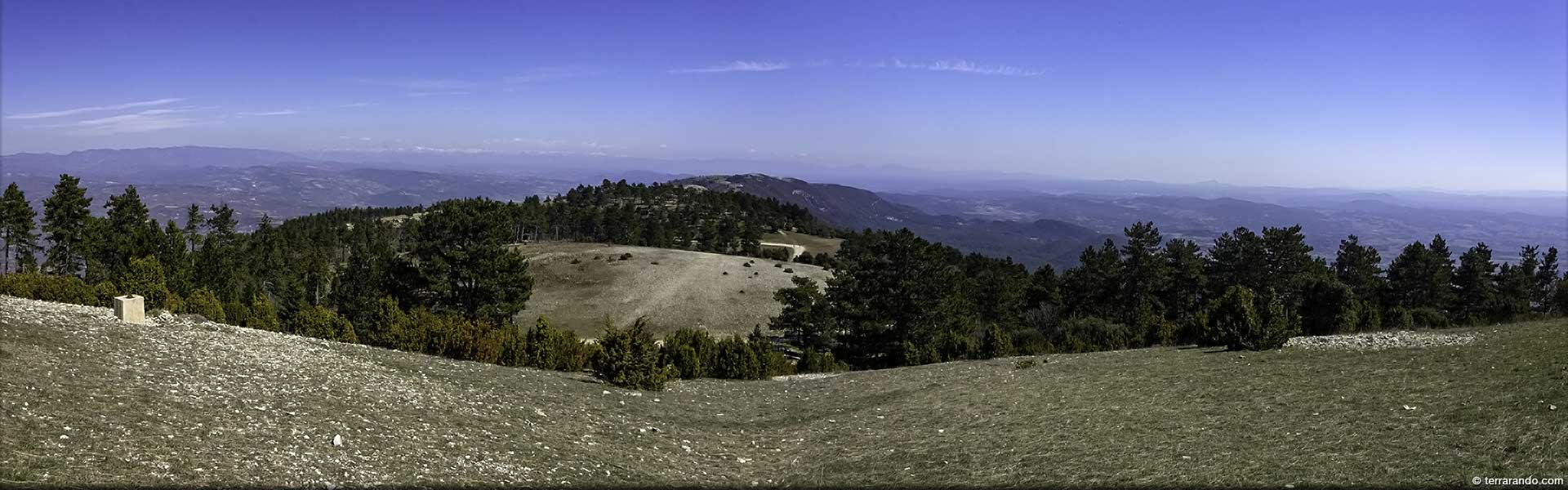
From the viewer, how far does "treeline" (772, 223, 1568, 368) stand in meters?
35.4

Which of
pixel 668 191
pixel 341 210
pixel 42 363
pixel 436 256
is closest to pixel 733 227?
pixel 668 191

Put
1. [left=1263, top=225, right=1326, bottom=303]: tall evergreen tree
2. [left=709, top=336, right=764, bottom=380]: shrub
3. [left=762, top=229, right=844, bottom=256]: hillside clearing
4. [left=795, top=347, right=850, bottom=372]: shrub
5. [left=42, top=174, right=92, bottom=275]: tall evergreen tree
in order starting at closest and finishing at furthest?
[left=709, top=336, right=764, bottom=380]: shrub < [left=795, top=347, right=850, bottom=372]: shrub < [left=42, top=174, right=92, bottom=275]: tall evergreen tree < [left=1263, top=225, right=1326, bottom=303]: tall evergreen tree < [left=762, top=229, right=844, bottom=256]: hillside clearing

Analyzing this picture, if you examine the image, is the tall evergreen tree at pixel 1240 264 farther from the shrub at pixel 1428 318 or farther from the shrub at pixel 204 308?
the shrub at pixel 204 308

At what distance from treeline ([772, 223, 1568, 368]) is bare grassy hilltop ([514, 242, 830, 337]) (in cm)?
820

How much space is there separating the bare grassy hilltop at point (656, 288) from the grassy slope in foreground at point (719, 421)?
36.6 meters

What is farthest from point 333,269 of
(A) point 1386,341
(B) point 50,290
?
(A) point 1386,341

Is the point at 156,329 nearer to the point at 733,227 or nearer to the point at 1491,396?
the point at 1491,396

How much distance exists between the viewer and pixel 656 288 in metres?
64.2

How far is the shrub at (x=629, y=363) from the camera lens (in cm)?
1798

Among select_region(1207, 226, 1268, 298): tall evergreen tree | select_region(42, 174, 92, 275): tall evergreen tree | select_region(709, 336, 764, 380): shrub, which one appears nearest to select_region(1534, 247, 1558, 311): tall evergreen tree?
select_region(1207, 226, 1268, 298): tall evergreen tree

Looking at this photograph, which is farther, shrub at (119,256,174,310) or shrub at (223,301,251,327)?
shrub at (223,301,251,327)

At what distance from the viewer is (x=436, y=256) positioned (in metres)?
38.9

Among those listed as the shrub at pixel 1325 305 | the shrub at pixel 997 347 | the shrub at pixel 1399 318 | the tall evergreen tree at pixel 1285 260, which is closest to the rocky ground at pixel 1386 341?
the shrub at pixel 997 347

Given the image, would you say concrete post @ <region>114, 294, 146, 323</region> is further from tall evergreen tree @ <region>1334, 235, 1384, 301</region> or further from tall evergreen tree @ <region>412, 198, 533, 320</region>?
tall evergreen tree @ <region>1334, 235, 1384, 301</region>
